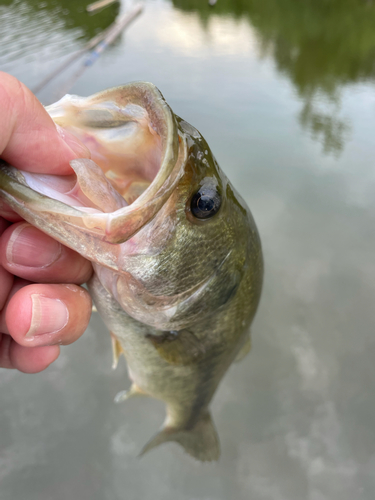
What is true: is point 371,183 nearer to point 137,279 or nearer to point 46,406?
point 137,279

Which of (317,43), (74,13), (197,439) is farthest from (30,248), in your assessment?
(74,13)

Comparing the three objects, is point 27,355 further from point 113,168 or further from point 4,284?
point 113,168

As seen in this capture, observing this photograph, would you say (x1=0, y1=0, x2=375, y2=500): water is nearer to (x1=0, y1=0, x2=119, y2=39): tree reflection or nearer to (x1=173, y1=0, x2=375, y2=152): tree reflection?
(x1=173, y1=0, x2=375, y2=152): tree reflection

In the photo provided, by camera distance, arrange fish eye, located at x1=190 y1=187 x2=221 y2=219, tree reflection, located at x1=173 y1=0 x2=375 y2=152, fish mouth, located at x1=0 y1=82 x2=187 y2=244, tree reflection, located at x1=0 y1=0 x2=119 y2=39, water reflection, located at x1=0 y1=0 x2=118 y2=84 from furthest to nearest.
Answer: tree reflection, located at x1=0 y1=0 x2=119 y2=39, water reflection, located at x1=0 y1=0 x2=118 y2=84, tree reflection, located at x1=173 y1=0 x2=375 y2=152, fish eye, located at x1=190 y1=187 x2=221 y2=219, fish mouth, located at x1=0 y1=82 x2=187 y2=244

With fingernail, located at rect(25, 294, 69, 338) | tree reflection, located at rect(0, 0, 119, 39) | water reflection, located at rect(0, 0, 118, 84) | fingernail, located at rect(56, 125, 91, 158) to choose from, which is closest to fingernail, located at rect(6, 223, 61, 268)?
fingernail, located at rect(25, 294, 69, 338)

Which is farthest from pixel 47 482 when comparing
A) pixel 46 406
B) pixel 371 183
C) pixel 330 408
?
pixel 371 183
